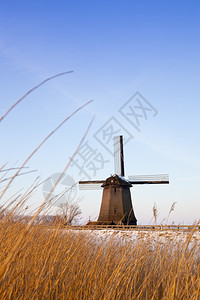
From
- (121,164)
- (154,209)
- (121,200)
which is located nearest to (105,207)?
(121,200)

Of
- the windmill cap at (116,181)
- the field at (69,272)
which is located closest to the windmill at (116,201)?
the windmill cap at (116,181)

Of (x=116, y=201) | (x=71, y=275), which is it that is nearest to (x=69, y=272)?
(x=71, y=275)

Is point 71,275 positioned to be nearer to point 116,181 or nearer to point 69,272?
point 69,272

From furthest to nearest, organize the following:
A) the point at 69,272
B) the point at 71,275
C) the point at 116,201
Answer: the point at 116,201
the point at 69,272
the point at 71,275

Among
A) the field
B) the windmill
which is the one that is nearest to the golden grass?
the field

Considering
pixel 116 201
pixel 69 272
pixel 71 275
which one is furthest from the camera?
pixel 116 201

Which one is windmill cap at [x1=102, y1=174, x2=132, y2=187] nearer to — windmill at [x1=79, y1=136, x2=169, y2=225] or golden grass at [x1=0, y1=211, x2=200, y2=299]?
windmill at [x1=79, y1=136, x2=169, y2=225]

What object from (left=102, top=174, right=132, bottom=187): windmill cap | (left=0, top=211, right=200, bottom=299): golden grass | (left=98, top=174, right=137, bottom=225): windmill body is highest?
(left=102, top=174, right=132, bottom=187): windmill cap

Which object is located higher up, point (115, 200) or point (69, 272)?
point (115, 200)

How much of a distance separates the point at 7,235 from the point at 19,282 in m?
0.45

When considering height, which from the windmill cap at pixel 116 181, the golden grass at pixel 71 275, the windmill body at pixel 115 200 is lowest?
the golden grass at pixel 71 275

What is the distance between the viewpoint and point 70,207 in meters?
3.63

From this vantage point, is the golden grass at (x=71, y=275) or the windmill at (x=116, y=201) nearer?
the golden grass at (x=71, y=275)

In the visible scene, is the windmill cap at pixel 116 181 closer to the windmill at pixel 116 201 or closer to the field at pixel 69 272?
the windmill at pixel 116 201
